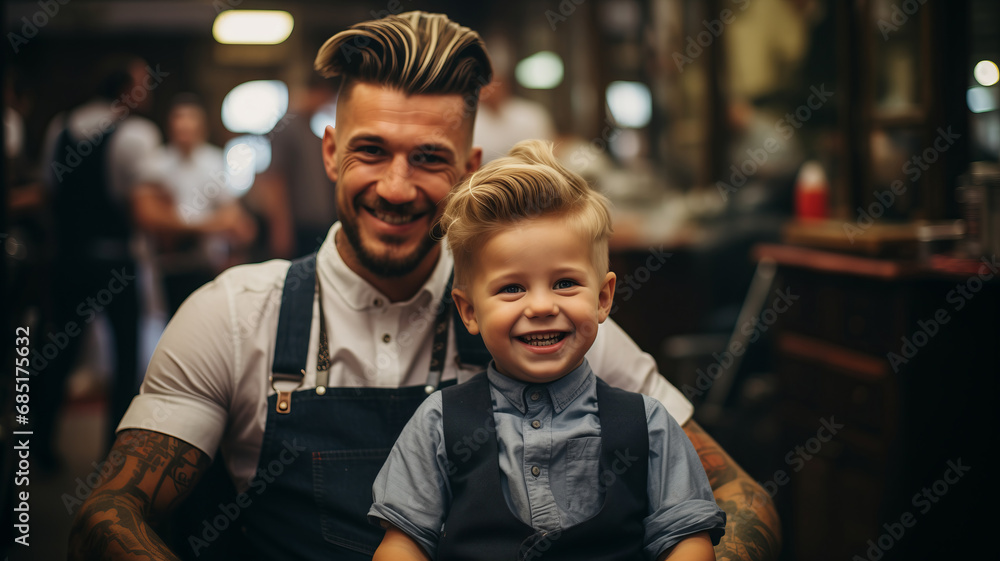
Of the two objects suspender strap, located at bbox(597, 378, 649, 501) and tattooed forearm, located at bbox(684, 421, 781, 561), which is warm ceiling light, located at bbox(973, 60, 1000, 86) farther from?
suspender strap, located at bbox(597, 378, 649, 501)

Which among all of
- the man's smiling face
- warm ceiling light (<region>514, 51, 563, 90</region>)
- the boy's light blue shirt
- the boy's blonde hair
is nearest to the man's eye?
the man's smiling face

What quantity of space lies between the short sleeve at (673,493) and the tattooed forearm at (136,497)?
2.37 feet

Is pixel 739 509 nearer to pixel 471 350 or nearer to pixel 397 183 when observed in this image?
pixel 471 350

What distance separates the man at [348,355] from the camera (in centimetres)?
135

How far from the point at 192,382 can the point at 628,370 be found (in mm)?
770

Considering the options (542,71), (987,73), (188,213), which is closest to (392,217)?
(987,73)

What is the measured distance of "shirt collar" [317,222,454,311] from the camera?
1484mm

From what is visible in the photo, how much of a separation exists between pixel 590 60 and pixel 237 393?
6194mm

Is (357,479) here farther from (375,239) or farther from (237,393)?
(375,239)

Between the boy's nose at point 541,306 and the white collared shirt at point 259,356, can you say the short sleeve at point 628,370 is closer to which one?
the white collared shirt at point 259,356

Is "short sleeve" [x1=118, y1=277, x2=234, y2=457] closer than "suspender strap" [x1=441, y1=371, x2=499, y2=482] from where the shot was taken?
No

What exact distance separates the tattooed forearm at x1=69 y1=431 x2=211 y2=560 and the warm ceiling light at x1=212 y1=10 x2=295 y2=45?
8.48 metres

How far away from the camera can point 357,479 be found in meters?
1.35

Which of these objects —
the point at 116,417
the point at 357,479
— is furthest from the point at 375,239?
the point at 116,417
